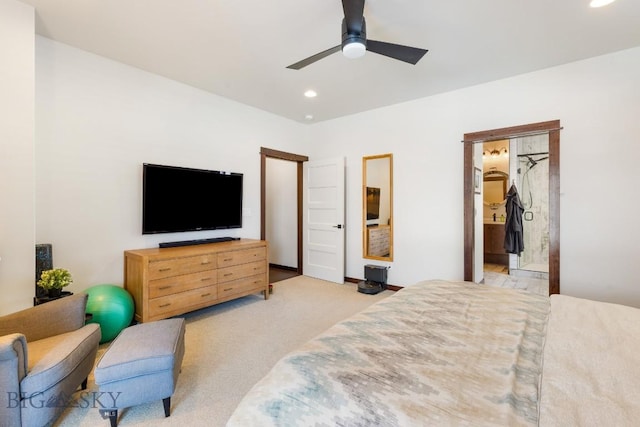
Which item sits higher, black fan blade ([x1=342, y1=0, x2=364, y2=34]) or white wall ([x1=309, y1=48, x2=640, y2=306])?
black fan blade ([x1=342, y1=0, x2=364, y2=34])

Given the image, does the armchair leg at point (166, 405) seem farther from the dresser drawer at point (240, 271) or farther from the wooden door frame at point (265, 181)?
the wooden door frame at point (265, 181)

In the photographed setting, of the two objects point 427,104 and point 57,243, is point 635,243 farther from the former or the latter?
point 57,243

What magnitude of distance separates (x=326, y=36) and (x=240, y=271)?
2.82 m

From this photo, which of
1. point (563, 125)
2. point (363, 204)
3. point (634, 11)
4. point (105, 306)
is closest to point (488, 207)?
point (563, 125)

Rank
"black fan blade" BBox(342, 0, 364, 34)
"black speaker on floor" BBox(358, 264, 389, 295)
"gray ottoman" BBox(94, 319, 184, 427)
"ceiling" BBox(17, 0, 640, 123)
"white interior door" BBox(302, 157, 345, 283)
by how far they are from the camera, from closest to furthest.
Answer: "gray ottoman" BBox(94, 319, 184, 427) < "black fan blade" BBox(342, 0, 364, 34) < "ceiling" BBox(17, 0, 640, 123) < "black speaker on floor" BBox(358, 264, 389, 295) < "white interior door" BBox(302, 157, 345, 283)

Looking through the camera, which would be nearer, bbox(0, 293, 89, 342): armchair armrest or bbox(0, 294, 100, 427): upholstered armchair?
bbox(0, 294, 100, 427): upholstered armchair

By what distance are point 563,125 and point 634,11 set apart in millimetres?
1107

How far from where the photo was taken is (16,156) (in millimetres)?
2270

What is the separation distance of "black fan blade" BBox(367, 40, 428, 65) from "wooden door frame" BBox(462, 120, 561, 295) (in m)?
1.97

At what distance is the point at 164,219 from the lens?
11.2ft

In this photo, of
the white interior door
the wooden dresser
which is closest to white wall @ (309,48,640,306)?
the white interior door

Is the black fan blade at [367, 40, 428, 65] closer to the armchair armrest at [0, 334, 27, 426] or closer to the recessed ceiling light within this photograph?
the recessed ceiling light

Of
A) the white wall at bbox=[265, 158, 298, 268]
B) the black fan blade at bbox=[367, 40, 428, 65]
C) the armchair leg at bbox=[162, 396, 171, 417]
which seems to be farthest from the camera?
the white wall at bbox=[265, 158, 298, 268]

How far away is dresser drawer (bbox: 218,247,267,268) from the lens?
349 cm
